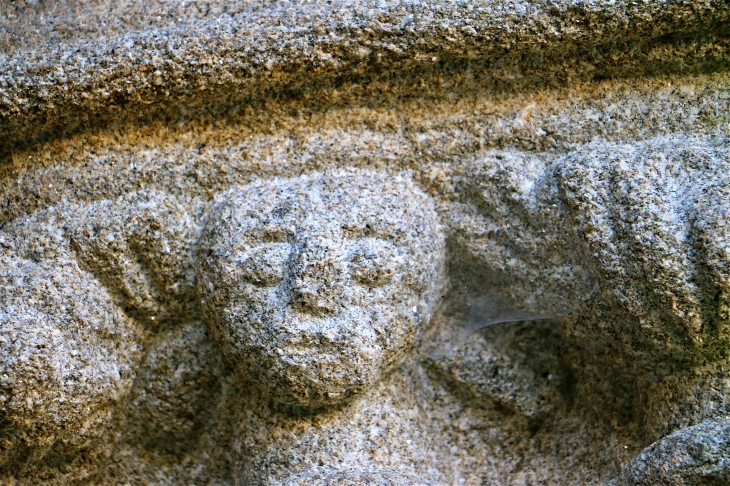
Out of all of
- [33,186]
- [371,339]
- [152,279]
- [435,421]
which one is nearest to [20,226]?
[33,186]

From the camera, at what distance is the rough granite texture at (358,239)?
1.13m

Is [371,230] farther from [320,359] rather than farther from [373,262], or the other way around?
[320,359]

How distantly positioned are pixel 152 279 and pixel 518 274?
1.62 ft

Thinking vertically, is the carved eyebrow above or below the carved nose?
above

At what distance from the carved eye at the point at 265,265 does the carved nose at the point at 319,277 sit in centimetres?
2

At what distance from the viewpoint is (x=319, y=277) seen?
44.4 inches

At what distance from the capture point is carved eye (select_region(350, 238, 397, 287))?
114cm

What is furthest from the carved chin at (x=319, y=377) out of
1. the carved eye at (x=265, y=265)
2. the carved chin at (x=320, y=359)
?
the carved eye at (x=265, y=265)

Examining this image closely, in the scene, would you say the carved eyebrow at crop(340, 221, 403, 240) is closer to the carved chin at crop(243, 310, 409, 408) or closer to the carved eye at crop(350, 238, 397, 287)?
the carved eye at crop(350, 238, 397, 287)

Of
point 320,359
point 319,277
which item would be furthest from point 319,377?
point 319,277

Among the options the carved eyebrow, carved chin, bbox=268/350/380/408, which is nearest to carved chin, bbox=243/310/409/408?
carved chin, bbox=268/350/380/408

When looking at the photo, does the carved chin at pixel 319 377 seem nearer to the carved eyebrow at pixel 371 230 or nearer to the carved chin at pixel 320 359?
the carved chin at pixel 320 359

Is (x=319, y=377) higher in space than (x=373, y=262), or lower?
lower

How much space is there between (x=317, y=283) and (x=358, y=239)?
82 mm
